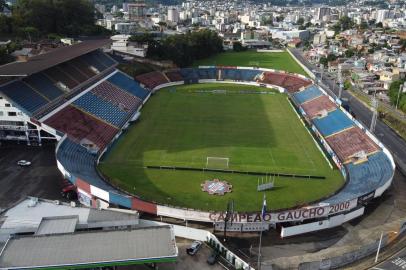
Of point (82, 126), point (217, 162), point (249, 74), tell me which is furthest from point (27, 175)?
point (249, 74)

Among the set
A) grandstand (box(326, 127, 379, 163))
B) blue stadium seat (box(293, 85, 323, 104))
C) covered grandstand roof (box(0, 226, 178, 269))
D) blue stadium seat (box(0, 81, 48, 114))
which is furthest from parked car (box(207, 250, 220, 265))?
blue stadium seat (box(293, 85, 323, 104))

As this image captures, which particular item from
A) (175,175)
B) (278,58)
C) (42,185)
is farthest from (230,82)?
(42,185)

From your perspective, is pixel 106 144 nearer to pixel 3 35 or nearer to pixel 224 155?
pixel 224 155

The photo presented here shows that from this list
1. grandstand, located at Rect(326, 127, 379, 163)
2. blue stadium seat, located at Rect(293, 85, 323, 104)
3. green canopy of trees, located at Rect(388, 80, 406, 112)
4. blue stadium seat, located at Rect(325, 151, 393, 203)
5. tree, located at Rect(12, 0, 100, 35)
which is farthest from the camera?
tree, located at Rect(12, 0, 100, 35)

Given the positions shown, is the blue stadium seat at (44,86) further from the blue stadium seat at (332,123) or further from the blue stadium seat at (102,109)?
the blue stadium seat at (332,123)

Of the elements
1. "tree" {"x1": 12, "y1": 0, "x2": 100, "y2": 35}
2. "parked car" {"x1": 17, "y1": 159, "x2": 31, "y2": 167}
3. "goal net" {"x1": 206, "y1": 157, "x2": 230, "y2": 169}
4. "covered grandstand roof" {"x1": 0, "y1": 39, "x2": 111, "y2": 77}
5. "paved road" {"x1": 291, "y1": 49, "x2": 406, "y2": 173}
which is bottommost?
"paved road" {"x1": 291, "y1": 49, "x2": 406, "y2": 173}

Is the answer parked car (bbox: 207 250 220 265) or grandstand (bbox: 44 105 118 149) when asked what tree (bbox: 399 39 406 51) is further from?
parked car (bbox: 207 250 220 265)

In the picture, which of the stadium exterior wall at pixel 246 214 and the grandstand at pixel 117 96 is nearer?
the stadium exterior wall at pixel 246 214

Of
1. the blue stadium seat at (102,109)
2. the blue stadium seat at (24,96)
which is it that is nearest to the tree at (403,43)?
the blue stadium seat at (102,109)
